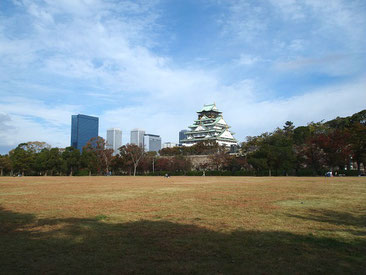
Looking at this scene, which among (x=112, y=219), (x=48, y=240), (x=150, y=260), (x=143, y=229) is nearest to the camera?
(x=150, y=260)

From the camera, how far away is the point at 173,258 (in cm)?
478

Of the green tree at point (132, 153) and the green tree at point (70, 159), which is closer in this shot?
the green tree at point (70, 159)

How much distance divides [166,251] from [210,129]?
85.0 m

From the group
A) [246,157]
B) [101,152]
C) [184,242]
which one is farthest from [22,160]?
[184,242]

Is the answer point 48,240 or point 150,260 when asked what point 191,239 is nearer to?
point 150,260

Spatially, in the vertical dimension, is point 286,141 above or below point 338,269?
above

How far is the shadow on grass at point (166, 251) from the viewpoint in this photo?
14.2 feet

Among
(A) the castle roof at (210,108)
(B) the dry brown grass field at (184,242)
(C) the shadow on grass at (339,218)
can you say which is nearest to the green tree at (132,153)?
(A) the castle roof at (210,108)

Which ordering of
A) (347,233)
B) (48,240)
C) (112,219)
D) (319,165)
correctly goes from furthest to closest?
1. (319,165)
2. (112,219)
3. (347,233)
4. (48,240)

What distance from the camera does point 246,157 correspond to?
5862 cm

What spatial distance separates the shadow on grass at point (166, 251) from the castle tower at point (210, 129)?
78296 mm

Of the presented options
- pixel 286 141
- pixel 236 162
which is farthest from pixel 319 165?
pixel 236 162

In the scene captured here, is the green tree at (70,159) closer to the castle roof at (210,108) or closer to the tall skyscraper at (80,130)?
the castle roof at (210,108)

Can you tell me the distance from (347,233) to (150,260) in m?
4.47
